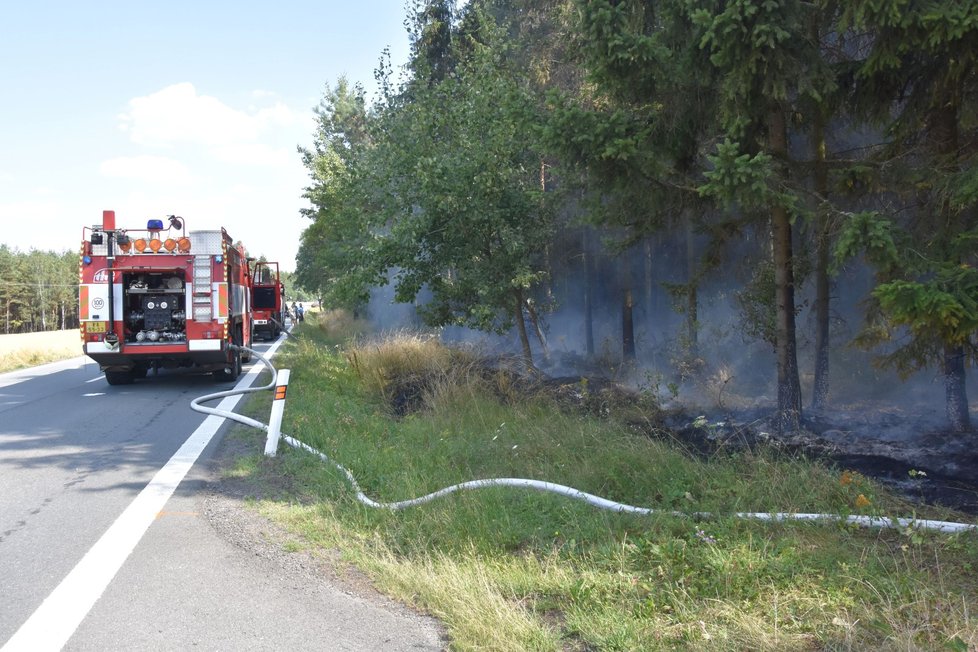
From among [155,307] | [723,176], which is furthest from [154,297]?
[723,176]

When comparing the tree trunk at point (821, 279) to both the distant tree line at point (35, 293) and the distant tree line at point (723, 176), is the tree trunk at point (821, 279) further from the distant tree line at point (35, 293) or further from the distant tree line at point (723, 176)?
the distant tree line at point (35, 293)

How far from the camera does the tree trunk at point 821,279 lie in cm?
789

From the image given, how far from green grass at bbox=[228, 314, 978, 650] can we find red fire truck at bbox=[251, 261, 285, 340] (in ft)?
44.8

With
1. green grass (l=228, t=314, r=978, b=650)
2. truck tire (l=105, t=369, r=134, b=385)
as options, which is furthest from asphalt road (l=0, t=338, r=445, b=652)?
truck tire (l=105, t=369, r=134, b=385)

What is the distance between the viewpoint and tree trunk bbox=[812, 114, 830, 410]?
25.9 feet

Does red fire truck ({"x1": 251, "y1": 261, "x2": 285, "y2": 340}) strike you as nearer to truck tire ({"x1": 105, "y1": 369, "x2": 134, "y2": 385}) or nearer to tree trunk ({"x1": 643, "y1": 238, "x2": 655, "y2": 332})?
truck tire ({"x1": 105, "y1": 369, "x2": 134, "y2": 385})

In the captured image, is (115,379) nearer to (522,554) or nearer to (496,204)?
(496,204)

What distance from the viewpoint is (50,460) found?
7965 mm

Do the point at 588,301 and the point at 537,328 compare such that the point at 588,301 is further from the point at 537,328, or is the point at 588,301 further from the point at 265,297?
the point at 265,297

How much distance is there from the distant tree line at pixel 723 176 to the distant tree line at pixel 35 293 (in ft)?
337

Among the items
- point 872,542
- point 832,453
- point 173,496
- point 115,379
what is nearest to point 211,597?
point 173,496

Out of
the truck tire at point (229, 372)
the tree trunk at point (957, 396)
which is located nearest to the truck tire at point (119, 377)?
the truck tire at point (229, 372)

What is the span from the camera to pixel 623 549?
448 centimetres

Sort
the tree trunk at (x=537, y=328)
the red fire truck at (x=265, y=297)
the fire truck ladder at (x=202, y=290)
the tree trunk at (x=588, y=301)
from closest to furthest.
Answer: the fire truck ladder at (x=202, y=290) → the tree trunk at (x=588, y=301) → the tree trunk at (x=537, y=328) → the red fire truck at (x=265, y=297)
